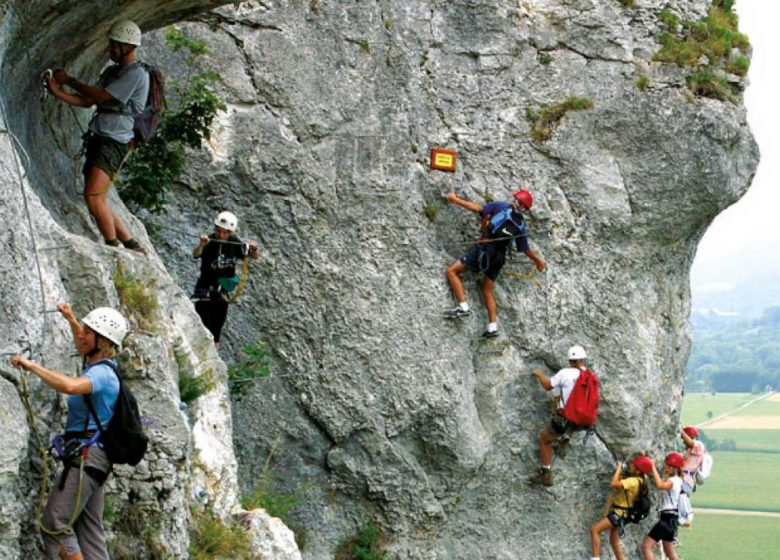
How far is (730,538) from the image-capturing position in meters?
78.4

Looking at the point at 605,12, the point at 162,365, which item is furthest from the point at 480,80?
the point at 162,365

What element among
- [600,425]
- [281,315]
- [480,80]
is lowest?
[600,425]

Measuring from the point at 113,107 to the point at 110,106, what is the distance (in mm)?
31

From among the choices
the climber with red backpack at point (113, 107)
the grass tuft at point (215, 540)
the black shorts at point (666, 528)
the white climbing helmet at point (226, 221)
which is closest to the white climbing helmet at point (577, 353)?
the black shorts at point (666, 528)

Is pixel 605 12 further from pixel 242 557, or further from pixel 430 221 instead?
pixel 242 557

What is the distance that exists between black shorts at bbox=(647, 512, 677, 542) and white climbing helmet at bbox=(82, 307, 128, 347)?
11.7m

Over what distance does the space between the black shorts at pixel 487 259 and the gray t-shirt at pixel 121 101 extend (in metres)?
7.14

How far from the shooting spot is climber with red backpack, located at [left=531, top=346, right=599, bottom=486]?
17.7 m

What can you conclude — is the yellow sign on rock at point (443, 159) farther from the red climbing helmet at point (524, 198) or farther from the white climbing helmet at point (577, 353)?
the white climbing helmet at point (577, 353)

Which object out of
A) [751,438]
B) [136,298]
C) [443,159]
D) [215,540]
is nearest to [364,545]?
[443,159]

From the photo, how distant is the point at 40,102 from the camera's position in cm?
1221

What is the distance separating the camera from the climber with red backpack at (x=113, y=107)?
37.9ft

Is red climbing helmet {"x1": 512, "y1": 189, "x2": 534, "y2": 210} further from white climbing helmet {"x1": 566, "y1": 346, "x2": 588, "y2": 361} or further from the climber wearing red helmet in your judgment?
the climber wearing red helmet

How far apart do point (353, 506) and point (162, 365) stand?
300 inches
